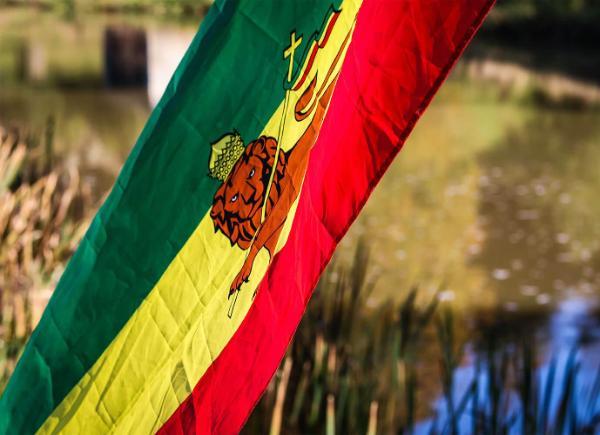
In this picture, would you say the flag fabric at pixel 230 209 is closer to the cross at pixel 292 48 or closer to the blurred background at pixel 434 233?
the cross at pixel 292 48

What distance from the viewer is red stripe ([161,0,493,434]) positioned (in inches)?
19.1

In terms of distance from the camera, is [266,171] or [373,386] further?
[373,386]

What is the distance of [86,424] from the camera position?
548 mm

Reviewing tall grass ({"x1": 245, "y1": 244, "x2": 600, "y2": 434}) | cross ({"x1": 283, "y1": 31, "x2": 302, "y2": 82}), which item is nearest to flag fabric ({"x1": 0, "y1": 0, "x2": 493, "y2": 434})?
cross ({"x1": 283, "y1": 31, "x2": 302, "y2": 82})

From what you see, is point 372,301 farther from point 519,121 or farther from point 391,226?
point 519,121

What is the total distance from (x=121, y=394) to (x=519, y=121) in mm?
8890

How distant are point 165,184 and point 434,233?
5140 mm

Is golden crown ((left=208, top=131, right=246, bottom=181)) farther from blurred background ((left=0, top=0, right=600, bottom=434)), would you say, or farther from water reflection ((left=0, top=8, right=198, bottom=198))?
water reflection ((left=0, top=8, right=198, bottom=198))

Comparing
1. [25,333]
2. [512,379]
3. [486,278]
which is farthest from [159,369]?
[486,278]

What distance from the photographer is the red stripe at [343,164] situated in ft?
1.59

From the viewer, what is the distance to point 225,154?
1.65ft

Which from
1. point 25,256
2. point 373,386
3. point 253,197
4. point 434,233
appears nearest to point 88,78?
point 434,233

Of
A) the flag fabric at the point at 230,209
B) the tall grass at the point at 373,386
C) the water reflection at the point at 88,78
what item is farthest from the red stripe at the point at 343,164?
the water reflection at the point at 88,78

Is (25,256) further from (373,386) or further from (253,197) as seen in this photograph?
(253,197)
